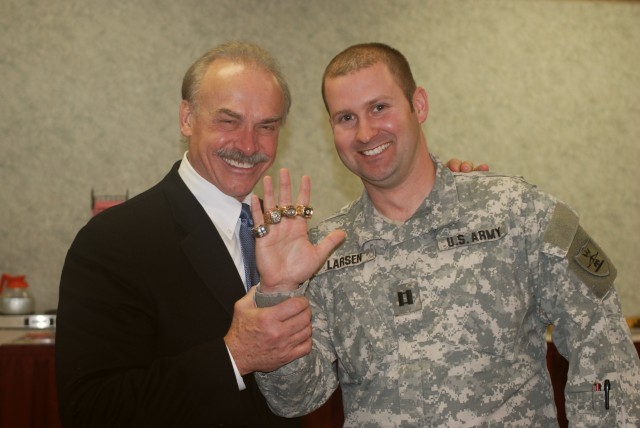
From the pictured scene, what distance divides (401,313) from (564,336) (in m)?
0.44

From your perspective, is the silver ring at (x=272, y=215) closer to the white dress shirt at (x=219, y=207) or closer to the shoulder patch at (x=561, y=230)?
the white dress shirt at (x=219, y=207)

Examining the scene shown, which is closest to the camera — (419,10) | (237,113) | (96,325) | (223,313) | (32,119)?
(96,325)

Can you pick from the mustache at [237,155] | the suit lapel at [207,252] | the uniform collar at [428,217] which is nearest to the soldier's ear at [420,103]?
the uniform collar at [428,217]

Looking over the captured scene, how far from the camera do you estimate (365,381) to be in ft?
6.40

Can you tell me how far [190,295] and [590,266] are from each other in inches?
42.5

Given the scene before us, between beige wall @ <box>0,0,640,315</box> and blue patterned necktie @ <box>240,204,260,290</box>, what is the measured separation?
2.48 meters

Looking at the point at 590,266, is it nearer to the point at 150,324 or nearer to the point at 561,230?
the point at 561,230

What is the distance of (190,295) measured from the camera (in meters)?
1.84

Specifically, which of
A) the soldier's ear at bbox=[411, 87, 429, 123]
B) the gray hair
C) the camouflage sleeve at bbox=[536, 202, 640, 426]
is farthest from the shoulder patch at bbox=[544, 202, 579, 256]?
the gray hair

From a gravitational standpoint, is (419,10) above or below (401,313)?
above

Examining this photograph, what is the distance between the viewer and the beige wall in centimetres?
Answer: 430

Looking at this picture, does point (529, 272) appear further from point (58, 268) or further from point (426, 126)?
→ point (58, 268)

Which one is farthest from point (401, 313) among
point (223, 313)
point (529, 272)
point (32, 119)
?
point (32, 119)

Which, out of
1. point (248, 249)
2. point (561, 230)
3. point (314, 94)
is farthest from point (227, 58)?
point (314, 94)
